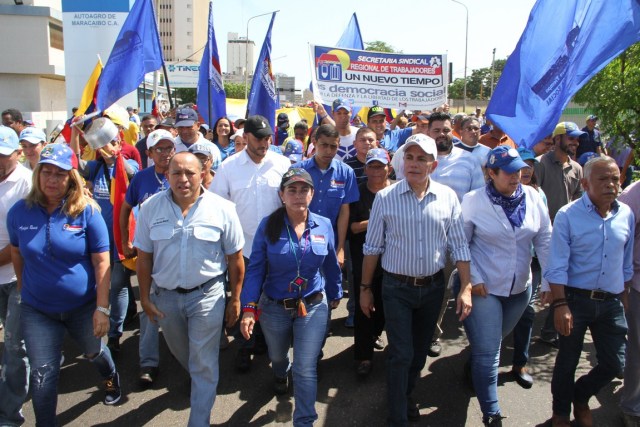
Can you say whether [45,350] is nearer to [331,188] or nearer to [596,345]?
[331,188]

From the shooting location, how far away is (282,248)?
3.41m

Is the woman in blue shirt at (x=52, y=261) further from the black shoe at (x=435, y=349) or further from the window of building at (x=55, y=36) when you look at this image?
the window of building at (x=55, y=36)

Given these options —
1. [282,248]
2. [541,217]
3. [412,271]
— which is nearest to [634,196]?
[541,217]

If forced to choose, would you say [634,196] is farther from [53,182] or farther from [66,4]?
[66,4]

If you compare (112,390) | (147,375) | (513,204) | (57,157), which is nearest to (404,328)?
(513,204)

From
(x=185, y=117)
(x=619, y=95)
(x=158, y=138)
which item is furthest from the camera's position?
(x=185, y=117)

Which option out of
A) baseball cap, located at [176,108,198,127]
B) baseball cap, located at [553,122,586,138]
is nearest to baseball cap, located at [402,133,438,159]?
baseball cap, located at [553,122,586,138]

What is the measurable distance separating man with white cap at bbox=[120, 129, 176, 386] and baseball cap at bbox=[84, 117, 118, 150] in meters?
0.36

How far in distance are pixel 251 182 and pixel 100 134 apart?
1469 mm

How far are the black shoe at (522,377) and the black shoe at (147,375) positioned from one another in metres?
3.11

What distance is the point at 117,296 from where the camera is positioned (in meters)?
4.69

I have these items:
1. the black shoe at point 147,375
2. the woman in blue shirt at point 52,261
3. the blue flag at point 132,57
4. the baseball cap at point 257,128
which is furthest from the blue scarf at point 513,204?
the blue flag at point 132,57

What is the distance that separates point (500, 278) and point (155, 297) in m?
2.41

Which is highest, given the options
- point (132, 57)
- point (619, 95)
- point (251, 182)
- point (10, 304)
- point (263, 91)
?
point (132, 57)
